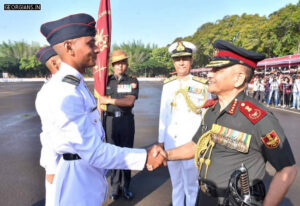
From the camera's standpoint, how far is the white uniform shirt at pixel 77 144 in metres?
1.55

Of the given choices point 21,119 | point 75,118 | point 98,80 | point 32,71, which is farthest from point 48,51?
point 32,71

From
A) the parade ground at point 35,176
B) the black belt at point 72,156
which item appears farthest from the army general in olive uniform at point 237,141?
the parade ground at point 35,176

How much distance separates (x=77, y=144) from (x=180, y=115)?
1637 millimetres

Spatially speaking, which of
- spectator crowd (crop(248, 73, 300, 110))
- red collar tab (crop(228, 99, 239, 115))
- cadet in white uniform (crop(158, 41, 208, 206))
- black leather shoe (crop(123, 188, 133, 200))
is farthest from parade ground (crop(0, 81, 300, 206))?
spectator crowd (crop(248, 73, 300, 110))

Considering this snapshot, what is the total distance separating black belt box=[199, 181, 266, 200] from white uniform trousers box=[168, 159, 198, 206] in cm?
100

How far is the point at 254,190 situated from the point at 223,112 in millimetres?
545

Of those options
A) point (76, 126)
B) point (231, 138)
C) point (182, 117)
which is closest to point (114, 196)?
point (182, 117)

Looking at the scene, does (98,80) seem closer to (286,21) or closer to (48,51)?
(48,51)

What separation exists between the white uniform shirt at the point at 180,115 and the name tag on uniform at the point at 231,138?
116 centimetres

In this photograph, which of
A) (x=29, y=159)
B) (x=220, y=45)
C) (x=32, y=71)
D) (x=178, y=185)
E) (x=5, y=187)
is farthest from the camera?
(x=32, y=71)

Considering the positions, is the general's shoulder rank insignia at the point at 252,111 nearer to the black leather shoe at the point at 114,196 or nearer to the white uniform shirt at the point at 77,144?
the white uniform shirt at the point at 77,144

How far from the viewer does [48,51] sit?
2.76m

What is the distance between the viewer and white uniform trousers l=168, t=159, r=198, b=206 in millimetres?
2861

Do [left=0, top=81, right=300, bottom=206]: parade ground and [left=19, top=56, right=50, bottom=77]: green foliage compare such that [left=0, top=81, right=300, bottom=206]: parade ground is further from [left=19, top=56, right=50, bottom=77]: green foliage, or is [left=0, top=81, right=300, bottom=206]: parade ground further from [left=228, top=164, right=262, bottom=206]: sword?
[left=19, top=56, right=50, bottom=77]: green foliage
